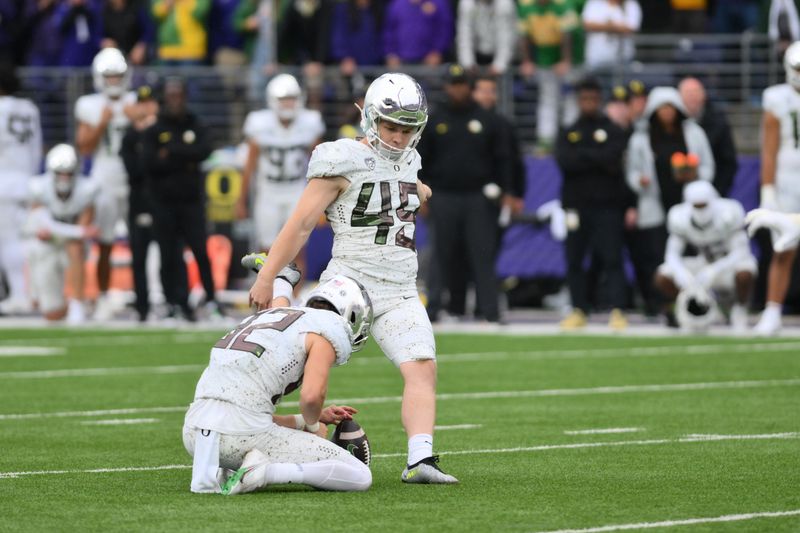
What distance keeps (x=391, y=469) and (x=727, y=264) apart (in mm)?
8758

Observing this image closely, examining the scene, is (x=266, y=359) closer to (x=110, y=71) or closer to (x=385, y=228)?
(x=385, y=228)

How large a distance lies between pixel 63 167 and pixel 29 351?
3.48 meters

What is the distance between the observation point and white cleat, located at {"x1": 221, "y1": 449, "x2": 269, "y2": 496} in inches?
275

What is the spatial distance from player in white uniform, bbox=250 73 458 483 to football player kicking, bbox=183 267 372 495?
0.36 m

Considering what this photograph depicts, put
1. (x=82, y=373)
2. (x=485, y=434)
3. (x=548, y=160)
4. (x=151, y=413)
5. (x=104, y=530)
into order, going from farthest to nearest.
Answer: (x=548, y=160) < (x=82, y=373) < (x=151, y=413) < (x=485, y=434) < (x=104, y=530)

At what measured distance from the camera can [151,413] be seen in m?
10.4

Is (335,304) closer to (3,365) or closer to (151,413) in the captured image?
(151,413)

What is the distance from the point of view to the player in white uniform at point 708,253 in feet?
52.7

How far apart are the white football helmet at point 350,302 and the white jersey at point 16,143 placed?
11485mm

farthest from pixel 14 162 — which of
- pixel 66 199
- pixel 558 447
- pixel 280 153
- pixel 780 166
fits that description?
pixel 558 447

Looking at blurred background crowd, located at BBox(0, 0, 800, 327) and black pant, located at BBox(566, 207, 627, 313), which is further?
blurred background crowd, located at BBox(0, 0, 800, 327)

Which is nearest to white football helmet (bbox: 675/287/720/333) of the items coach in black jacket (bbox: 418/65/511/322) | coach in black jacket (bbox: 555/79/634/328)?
coach in black jacket (bbox: 555/79/634/328)

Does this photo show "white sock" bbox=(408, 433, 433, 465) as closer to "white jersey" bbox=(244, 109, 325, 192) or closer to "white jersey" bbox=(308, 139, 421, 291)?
"white jersey" bbox=(308, 139, 421, 291)

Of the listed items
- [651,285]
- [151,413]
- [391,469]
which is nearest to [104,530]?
[391,469]
